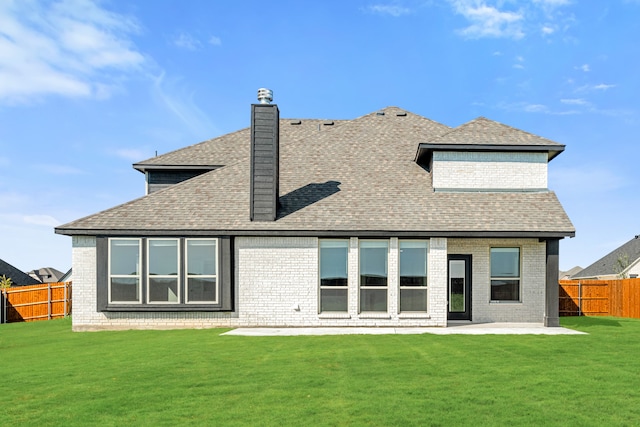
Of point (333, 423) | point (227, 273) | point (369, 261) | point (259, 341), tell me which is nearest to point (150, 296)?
point (227, 273)

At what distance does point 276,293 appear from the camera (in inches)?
607

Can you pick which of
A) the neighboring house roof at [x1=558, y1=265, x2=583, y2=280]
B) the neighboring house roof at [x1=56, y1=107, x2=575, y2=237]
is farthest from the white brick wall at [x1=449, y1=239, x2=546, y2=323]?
the neighboring house roof at [x1=558, y1=265, x2=583, y2=280]

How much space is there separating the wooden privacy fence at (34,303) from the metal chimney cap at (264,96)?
13954 millimetres

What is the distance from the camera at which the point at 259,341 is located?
494 inches

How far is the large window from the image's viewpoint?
1535 centimetres

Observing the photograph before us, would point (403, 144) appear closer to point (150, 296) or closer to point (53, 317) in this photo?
point (150, 296)

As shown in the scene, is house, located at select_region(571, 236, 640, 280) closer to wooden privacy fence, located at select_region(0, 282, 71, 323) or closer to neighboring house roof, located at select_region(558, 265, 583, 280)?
neighboring house roof, located at select_region(558, 265, 583, 280)

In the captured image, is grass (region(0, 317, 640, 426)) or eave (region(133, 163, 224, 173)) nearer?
grass (region(0, 317, 640, 426))

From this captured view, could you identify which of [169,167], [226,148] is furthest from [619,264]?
[169,167]

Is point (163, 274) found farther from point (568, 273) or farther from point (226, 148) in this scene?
point (568, 273)

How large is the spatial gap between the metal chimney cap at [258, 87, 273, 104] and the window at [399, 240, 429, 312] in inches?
265

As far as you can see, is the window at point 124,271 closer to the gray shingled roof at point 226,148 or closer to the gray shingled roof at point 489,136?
the gray shingled roof at point 226,148

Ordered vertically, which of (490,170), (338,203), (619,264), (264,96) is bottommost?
(619,264)

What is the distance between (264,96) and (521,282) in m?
10.9
